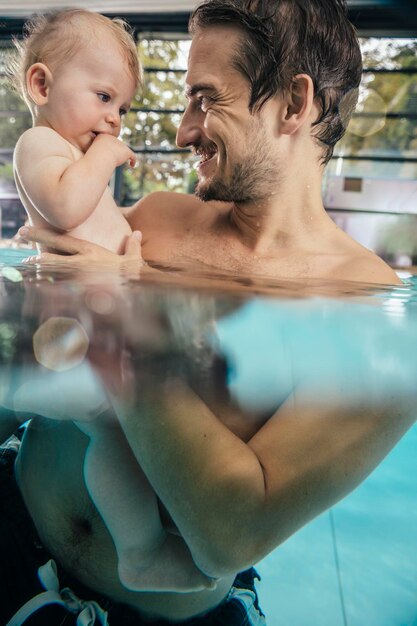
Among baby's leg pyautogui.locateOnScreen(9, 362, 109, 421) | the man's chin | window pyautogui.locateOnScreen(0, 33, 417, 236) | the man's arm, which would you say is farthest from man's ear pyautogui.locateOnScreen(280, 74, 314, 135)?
window pyautogui.locateOnScreen(0, 33, 417, 236)

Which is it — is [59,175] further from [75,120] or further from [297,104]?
[297,104]

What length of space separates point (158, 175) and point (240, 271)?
4396 mm

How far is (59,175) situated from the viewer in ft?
4.51

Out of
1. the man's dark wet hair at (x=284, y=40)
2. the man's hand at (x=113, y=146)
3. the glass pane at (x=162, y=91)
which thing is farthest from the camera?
the glass pane at (x=162, y=91)

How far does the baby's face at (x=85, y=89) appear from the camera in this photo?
151 cm

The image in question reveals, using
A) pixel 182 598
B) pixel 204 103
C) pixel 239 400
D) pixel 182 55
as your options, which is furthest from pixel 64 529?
pixel 182 55

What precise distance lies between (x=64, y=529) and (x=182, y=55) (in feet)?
17.4

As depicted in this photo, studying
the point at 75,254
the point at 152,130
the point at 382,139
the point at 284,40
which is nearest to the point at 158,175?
the point at 152,130

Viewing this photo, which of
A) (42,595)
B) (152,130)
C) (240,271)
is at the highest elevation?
(152,130)

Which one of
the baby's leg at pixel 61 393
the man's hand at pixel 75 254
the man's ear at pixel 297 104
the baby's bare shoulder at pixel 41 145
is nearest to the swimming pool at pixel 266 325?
the baby's leg at pixel 61 393

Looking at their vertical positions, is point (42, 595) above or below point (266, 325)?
below

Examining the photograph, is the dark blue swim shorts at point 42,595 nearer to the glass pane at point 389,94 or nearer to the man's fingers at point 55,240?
the man's fingers at point 55,240

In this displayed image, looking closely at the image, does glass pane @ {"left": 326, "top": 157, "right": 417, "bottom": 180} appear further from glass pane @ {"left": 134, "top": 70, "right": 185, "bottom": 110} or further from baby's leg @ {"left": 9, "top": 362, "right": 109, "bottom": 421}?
baby's leg @ {"left": 9, "top": 362, "right": 109, "bottom": 421}

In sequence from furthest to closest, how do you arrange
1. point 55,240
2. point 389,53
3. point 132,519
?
point 389,53
point 55,240
point 132,519
